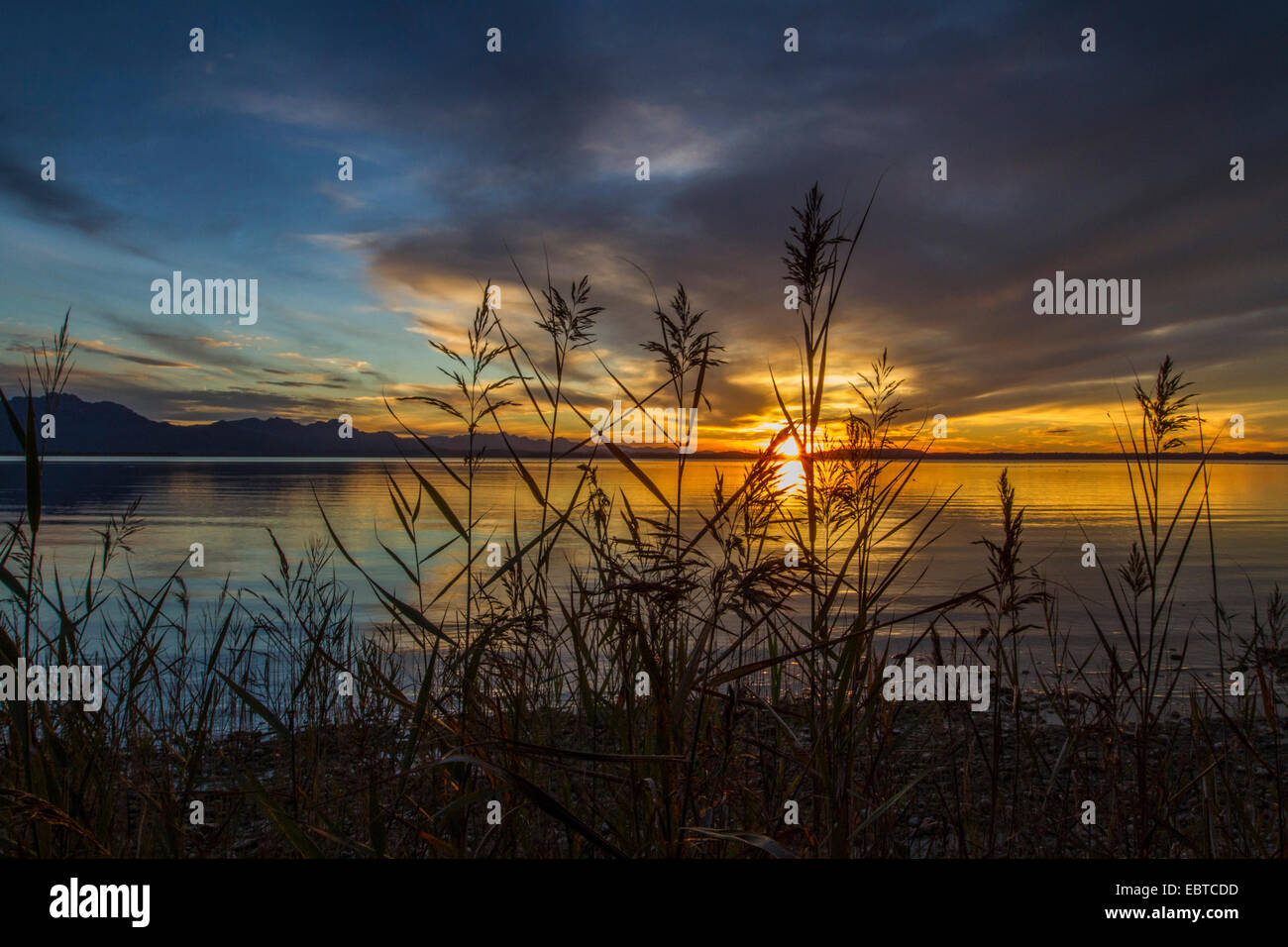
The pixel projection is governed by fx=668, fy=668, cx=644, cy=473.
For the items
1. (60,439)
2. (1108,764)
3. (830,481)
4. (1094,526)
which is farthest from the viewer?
(60,439)

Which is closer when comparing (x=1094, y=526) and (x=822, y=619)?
(x=822, y=619)

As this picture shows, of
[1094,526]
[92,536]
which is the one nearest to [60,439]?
[92,536]

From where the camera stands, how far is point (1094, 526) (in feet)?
88.4

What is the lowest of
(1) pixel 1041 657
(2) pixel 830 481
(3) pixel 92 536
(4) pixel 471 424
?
(1) pixel 1041 657

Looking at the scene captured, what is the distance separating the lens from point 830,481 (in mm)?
2645

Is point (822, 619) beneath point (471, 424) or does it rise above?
beneath
